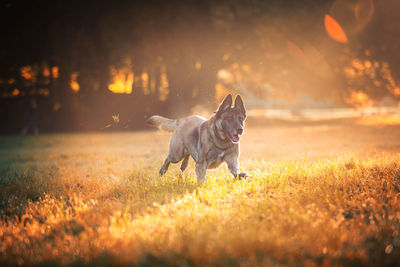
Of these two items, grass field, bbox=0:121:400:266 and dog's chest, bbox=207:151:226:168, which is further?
dog's chest, bbox=207:151:226:168

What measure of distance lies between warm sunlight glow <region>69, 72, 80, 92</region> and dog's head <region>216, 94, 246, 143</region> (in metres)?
22.9

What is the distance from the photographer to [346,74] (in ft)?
97.6

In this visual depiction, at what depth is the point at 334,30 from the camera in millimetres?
25078

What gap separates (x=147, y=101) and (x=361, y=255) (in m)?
24.0

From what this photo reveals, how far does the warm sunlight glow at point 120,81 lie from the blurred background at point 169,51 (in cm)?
14

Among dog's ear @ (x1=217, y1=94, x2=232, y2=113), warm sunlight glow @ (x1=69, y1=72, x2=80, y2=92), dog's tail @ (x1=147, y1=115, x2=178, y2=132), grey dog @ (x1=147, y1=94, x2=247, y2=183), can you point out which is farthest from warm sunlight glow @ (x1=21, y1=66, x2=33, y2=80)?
dog's ear @ (x1=217, y1=94, x2=232, y2=113)

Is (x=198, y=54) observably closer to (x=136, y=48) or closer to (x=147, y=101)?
(x=136, y=48)

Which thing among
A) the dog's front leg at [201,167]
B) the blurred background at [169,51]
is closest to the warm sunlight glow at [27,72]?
the blurred background at [169,51]

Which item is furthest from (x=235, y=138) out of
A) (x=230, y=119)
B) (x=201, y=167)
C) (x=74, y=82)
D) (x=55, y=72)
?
(x=55, y=72)

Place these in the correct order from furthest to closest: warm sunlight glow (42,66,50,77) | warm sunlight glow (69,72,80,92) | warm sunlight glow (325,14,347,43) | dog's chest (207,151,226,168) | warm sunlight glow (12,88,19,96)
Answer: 1. warm sunlight glow (42,66,50,77)
2. warm sunlight glow (12,88,19,96)
3. warm sunlight glow (69,72,80,92)
4. warm sunlight glow (325,14,347,43)
5. dog's chest (207,151,226,168)

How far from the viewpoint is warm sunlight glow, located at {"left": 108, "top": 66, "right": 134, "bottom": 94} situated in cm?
2568

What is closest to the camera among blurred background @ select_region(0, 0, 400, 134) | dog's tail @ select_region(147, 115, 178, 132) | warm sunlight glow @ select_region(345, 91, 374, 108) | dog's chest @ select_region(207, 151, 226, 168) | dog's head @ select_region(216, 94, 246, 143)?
dog's head @ select_region(216, 94, 246, 143)

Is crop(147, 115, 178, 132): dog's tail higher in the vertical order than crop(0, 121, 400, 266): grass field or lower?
higher

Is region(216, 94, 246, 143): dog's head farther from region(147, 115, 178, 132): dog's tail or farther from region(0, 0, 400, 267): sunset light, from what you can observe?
region(147, 115, 178, 132): dog's tail
